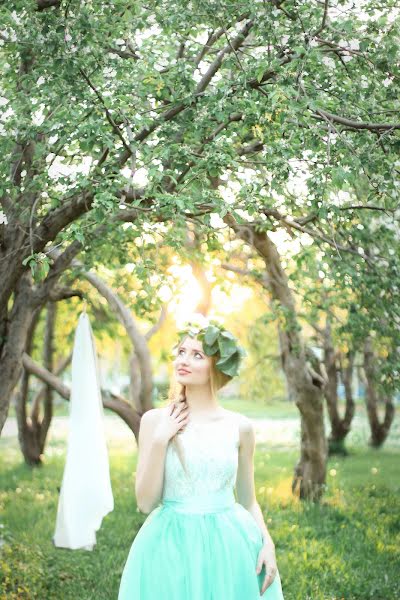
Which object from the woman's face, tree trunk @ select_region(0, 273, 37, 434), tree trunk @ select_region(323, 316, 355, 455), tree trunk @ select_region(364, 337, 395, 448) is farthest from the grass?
the woman's face

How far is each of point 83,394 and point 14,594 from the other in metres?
1.65

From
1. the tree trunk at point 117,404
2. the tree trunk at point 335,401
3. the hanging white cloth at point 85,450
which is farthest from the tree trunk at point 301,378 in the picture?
the tree trunk at point 335,401

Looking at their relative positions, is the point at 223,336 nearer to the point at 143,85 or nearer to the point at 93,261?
the point at 143,85

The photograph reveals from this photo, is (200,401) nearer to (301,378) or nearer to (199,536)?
(199,536)

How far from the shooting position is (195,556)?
357cm

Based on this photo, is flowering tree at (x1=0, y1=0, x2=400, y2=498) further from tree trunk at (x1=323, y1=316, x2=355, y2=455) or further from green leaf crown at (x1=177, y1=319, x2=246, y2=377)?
tree trunk at (x1=323, y1=316, x2=355, y2=455)

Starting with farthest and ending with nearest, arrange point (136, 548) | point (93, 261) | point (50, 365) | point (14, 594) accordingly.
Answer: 1. point (50, 365)
2. point (93, 261)
3. point (14, 594)
4. point (136, 548)

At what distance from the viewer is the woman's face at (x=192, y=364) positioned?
3758mm

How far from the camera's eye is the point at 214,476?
3.69m

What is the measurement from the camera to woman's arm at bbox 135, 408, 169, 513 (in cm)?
358

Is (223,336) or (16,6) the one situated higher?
(16,6)

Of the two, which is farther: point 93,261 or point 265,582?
point 93,261

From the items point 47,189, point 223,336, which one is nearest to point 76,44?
point 47,189

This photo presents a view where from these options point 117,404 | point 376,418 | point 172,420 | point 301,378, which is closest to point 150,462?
point 172,420
